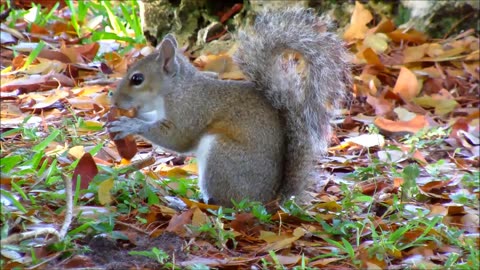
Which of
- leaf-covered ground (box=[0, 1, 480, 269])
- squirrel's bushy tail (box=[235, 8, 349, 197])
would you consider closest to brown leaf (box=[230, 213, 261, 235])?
leaf-covered ground (box=[0, 1, 480, 269])

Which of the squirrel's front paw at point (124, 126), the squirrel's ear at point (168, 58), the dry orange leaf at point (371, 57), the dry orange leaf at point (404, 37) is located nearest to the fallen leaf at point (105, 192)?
the squirrel's front paw at point (124, 126)

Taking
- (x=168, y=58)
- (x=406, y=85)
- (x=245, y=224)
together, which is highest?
(x=168, y=58)

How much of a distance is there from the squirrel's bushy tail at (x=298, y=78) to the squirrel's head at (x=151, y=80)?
290mm

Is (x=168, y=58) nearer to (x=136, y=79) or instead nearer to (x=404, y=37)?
(x=136, y=79)

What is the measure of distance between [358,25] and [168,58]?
2647 mm

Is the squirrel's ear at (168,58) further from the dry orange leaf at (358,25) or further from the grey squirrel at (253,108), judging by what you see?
the dry orange leaf at (358,25)

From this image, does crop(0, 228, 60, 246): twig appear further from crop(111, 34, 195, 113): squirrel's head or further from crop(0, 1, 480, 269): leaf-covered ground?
crop(111, 34, 195, 113): squirrel's head

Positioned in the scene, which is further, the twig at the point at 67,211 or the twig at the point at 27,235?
the twig at the point at 67,211

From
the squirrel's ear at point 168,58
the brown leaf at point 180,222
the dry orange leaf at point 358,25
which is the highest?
the squirrel's ear at point 168,58

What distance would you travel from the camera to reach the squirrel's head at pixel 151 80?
3855mm

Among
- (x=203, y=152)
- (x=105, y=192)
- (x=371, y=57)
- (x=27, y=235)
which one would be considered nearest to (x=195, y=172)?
(x=203, y=152)

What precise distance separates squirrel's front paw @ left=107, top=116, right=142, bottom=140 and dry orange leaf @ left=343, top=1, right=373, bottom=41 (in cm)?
280

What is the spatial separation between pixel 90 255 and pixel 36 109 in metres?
2.07

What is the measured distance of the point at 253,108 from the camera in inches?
146
